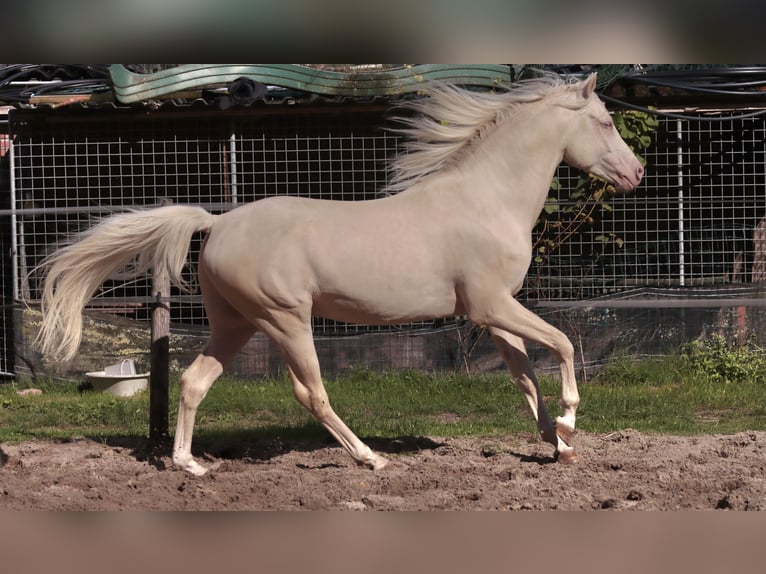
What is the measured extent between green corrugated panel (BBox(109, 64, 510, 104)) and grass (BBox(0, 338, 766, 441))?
2.71 metres

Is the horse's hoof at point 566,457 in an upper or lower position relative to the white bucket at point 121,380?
upper

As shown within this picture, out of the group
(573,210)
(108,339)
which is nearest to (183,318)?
(108,339)

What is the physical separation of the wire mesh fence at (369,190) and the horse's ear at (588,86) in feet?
10.5

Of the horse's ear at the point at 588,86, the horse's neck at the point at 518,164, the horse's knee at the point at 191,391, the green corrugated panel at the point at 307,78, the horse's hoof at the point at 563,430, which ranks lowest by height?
the horse's hoof at the point at 563,430

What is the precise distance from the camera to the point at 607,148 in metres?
5.38

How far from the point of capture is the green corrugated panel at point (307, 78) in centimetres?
835

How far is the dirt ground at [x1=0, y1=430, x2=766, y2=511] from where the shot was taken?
14.9ft

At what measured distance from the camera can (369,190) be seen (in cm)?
898

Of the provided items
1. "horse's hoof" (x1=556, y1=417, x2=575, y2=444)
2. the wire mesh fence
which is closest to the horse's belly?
"horse's hoof" (x1=556, y1=417, x2=575, y2=444)

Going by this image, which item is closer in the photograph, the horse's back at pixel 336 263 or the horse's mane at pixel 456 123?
the horse's back at pixel 336 263

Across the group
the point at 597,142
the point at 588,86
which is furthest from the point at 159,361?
the point at 588,86

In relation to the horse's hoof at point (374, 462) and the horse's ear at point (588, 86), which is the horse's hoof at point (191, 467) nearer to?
the horse's hoof at point (374, 462)

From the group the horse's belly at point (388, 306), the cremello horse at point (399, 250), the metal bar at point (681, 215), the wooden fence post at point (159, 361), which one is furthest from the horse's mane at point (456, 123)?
the metal bar at point (681, 215)

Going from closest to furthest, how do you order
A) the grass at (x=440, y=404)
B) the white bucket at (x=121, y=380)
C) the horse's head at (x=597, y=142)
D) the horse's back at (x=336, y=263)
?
the horse's back at (x=336, y=263)
the horse's head at (x=597, y=142)
the grass at (x=440, y=404)
the white bucket at (x=121, y=380)
